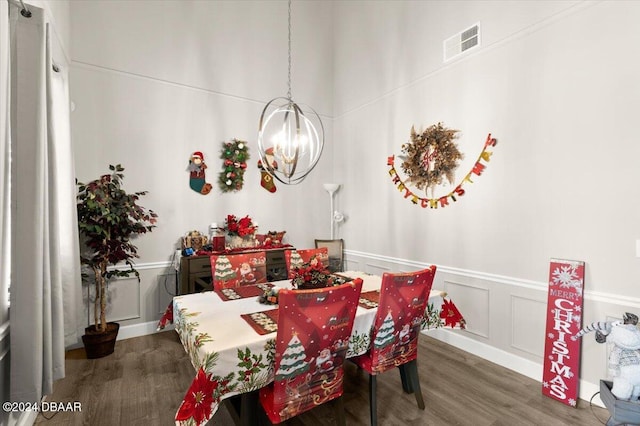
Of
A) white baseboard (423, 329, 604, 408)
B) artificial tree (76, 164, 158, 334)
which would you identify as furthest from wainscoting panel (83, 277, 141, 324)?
white baseboard (423, 329, 604, 408)

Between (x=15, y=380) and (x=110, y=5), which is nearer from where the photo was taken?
(x=15, y=380)

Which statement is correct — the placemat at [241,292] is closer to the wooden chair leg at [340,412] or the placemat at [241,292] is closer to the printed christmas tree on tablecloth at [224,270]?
the printed christmas tree on tablecloth at [224,270]

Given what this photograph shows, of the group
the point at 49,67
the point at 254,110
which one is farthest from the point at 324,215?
the point at 49,67

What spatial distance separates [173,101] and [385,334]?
354 cm

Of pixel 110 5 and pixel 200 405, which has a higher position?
pixel 110 5

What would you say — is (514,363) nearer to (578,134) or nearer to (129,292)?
(578,134)

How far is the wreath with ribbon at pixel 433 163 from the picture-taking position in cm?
316

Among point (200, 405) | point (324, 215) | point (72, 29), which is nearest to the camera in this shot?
point (200, 405)

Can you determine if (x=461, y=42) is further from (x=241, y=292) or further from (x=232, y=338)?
(x=232, y=338)

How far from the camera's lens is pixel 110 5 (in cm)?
342

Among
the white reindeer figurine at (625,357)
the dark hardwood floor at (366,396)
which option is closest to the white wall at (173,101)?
the dark hardwood floor at (366,396)

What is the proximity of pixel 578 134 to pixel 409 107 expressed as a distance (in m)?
1.74

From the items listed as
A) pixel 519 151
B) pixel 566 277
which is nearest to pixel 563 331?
pixel 566 277

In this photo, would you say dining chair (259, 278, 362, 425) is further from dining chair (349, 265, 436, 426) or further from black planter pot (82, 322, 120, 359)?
black planter pot (82, 322, 120, 359)
